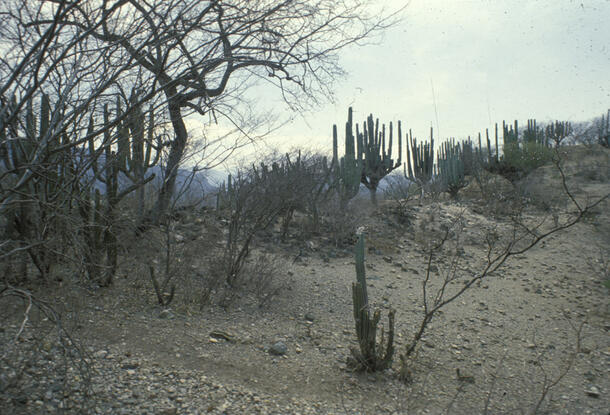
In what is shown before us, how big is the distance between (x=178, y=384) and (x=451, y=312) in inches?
154

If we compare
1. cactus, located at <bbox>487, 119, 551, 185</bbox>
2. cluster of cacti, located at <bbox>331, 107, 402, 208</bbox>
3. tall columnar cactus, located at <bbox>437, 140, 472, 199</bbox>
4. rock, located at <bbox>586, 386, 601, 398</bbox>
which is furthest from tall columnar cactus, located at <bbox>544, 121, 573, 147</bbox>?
rock, located at <bbox>586, 386, 601, 398</bbox>

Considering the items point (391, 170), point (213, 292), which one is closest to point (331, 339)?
point (213, 292)

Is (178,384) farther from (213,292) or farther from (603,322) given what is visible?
(603,322)

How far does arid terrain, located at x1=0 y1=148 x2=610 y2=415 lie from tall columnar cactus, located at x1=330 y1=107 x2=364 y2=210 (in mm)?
3704

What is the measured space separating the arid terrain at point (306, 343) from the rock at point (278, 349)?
17 millimetres

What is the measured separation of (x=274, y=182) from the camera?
671cm

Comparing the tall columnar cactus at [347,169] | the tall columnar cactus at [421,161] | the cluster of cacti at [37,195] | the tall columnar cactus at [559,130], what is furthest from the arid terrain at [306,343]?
the tall columnar cactus at [559,130]

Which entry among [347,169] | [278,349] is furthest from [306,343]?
[347,169]

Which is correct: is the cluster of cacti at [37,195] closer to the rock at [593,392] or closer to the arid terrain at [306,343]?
the arid terrain at [306,343]

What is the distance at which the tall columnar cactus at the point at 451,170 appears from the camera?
16.9 meters

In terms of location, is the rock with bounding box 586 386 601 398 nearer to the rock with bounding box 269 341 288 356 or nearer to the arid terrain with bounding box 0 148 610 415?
the arid terrain with bounding box 0 148 610 415

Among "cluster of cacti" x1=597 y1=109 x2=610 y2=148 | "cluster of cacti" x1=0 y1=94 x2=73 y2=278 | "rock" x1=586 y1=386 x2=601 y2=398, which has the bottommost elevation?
"rock" x1=586 y1=386 x2=601 y2=398

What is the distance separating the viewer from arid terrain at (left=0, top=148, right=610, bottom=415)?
2730 mm

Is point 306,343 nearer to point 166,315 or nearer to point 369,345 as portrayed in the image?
point 369,345
